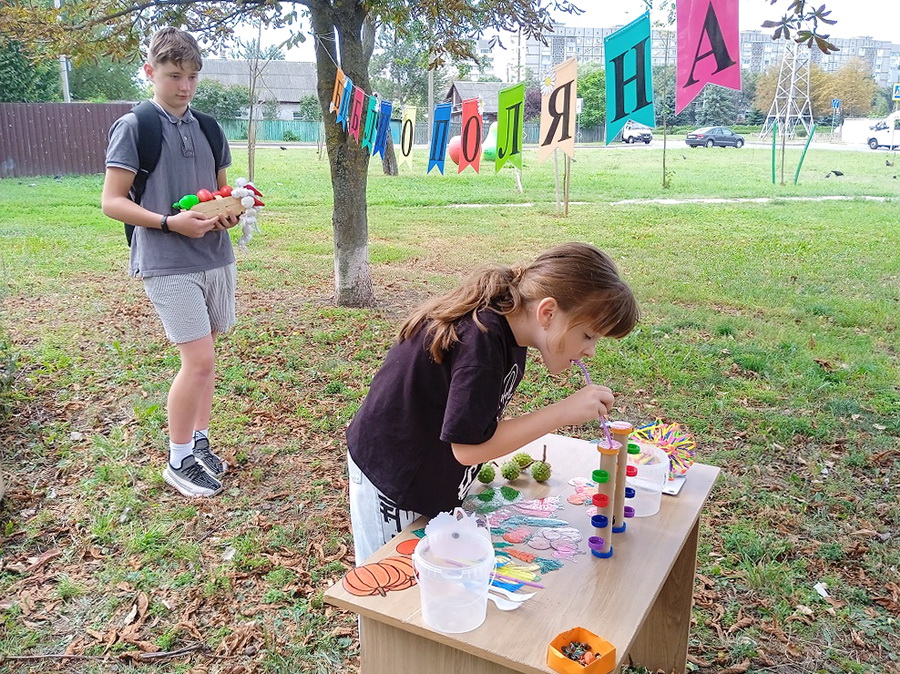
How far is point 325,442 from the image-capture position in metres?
3.65

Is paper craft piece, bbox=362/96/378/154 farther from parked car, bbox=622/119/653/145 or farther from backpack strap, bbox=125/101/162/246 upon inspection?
parked car, bbox=622/119/653/145

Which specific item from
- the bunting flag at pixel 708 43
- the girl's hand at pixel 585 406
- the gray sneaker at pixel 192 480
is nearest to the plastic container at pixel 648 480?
the girl's hand at pixel 585 406

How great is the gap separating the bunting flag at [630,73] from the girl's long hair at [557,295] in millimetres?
2013

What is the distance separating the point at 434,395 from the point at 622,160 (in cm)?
2174

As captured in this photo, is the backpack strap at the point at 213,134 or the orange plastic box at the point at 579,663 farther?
the backpack strap at the point at 213,134

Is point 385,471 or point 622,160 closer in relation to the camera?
point 385,471

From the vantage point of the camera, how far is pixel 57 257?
754 cm

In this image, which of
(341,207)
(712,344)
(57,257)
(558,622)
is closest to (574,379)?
(712,344)

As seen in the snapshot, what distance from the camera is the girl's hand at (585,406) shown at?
1572mm

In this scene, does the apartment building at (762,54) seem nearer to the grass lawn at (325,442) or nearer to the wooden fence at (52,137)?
the wooden fence at (52,137)

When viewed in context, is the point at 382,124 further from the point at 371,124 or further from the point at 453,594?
the point at 453,594

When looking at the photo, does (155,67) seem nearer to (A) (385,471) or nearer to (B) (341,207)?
(A) (385,471)

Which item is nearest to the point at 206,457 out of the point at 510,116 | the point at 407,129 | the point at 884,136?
the point at 510,116

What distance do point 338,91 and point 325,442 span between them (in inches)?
99.8
